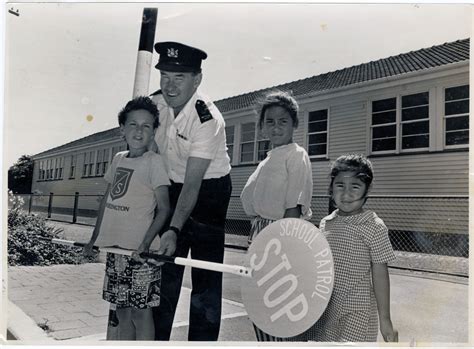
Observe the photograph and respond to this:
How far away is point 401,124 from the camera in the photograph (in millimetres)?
1791

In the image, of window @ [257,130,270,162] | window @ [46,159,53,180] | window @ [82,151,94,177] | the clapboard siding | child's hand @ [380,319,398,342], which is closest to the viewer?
child's hand @ [380,319,398,342]

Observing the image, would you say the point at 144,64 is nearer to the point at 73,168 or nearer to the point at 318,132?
the point at 73,168

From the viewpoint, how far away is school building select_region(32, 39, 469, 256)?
69.1 inches

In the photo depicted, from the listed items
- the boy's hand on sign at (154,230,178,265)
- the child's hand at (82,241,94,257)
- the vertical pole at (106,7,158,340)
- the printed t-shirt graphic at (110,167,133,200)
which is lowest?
the child's hand at (82,241,94,257)

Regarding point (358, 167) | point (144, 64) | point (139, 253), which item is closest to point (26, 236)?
point (139, 253)

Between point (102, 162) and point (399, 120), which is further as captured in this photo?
point (102, 162)

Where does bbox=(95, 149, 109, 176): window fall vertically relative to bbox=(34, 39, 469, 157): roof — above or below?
below

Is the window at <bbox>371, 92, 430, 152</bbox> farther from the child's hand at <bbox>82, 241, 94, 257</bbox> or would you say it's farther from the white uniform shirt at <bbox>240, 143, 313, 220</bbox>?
the child's hand at <bbox>82, 241, 94, 257</bbox>

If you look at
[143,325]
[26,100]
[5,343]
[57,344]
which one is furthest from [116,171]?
[5,343]

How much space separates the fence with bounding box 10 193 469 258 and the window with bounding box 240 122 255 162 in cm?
21

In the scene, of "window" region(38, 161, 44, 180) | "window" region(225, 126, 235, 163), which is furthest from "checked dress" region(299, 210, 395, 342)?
"window" region(38, 161, 44, 180)

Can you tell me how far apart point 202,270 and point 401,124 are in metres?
1.13

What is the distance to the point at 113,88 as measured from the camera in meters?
1.91

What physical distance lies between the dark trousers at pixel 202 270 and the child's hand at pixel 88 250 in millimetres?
374
